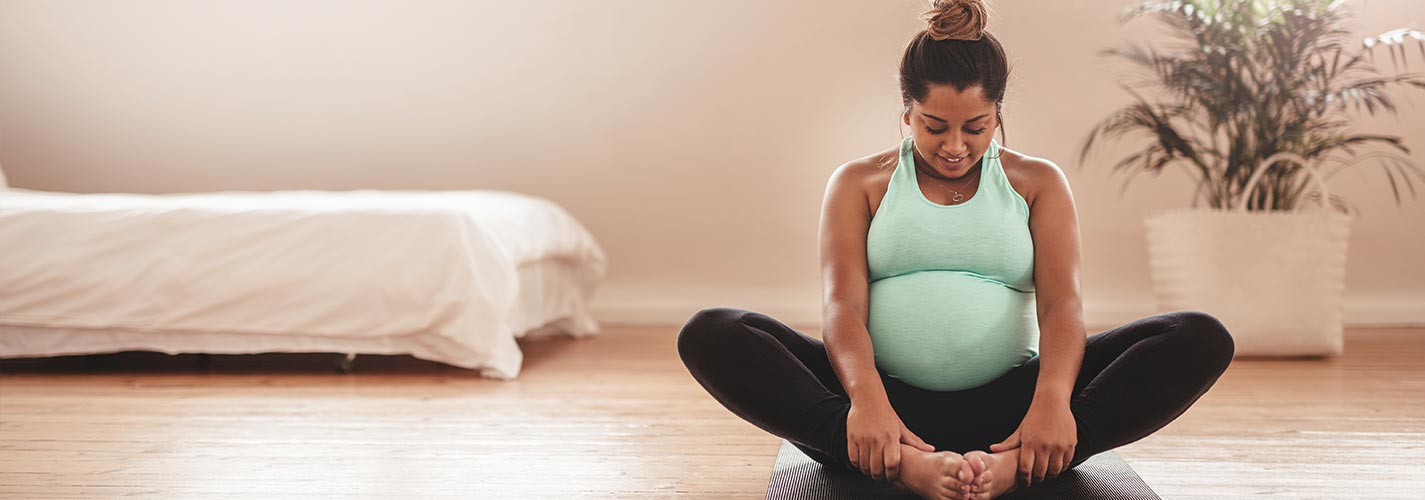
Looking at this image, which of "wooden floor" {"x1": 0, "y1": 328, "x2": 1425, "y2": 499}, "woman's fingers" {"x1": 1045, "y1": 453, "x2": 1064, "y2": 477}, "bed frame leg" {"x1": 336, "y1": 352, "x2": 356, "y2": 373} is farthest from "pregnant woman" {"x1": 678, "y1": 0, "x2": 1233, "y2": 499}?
"bed frame leg" {"x1": 336, "y1": 352, "x2": 356, "y2": 373}

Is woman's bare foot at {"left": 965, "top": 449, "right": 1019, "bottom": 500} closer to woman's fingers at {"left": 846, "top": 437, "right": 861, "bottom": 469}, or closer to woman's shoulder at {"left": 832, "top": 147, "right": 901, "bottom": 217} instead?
woman's fingers at {"left": 846, "top": 437, "right": 861, "bottom": 469}

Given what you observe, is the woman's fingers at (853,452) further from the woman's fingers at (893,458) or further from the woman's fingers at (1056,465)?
the woman's fingers at (1056,465)

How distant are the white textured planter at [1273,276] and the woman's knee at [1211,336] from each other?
1756mm

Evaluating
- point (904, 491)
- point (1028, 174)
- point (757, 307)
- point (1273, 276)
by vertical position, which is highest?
point (1028, 174)

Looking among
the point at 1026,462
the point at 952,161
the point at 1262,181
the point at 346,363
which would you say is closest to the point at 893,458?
the point at 1026,462

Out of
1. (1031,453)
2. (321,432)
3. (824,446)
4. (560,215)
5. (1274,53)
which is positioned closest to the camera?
(1031,453)

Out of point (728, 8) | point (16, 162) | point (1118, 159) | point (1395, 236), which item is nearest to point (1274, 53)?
point (1118, 159)

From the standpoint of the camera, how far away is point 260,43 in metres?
4.01

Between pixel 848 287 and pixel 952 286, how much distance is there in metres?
0.14

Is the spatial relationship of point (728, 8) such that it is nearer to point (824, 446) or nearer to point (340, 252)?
point (340, 252)

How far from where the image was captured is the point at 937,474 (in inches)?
51.2

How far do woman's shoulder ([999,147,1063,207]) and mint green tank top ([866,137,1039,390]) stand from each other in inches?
0.8

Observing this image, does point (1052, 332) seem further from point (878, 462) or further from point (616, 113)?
point (616, 113)

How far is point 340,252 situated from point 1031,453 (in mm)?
1915
